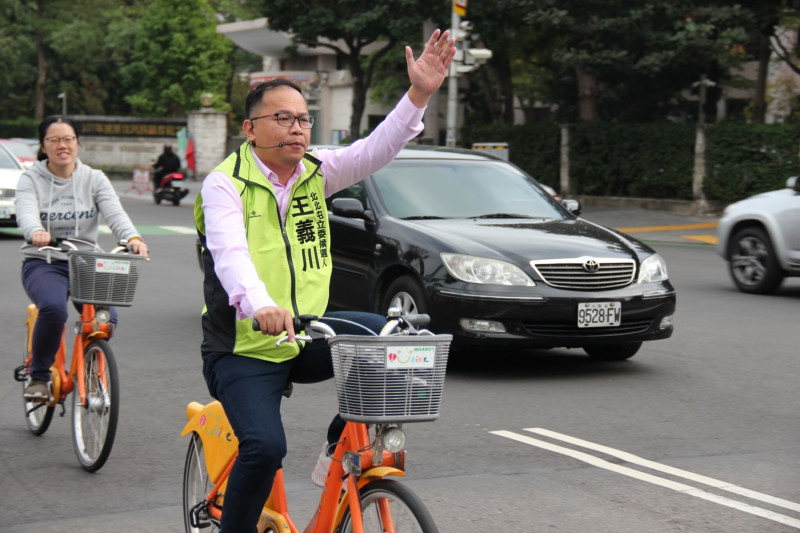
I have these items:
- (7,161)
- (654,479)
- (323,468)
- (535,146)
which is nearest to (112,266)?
(323,468)

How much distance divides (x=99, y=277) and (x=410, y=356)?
312cm

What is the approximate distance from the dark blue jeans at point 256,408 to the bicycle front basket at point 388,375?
0.48 m

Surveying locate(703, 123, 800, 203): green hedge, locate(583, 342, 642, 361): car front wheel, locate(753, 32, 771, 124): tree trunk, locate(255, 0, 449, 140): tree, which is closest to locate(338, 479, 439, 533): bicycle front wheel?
locate(583, 342, 642, 361): car front wheel

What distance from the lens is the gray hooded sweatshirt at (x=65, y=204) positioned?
6.38 m

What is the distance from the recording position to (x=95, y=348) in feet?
19.8

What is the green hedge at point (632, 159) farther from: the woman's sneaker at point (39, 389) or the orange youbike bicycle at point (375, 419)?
the orange youbike bicycle at point (375, 419)

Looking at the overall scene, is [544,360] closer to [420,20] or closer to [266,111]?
[266,111]

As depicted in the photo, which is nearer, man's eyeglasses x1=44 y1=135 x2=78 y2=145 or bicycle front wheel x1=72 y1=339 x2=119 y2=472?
bicycle front wheel x1=72 y1=339 x2=119 y2=472

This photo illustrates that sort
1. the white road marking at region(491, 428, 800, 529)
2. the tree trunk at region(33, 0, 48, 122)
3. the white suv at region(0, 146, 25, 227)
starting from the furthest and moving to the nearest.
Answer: the tree trunk at region(33, 0, 48, 122) < the white suv at region(0, 146, 25, 227) < the white road marking at region(491, 428, 800, 529)

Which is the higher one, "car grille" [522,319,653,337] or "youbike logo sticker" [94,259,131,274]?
"youbike logo sticker" [94,259,131,274]

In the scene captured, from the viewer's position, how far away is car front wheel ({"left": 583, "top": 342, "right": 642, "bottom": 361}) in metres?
9.12

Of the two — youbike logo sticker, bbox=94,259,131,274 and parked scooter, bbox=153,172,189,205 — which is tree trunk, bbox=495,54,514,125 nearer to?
parked scooter, bbox=153,172,189,205

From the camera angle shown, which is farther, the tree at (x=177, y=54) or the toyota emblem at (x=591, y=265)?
the tree at (x=177, y=54)

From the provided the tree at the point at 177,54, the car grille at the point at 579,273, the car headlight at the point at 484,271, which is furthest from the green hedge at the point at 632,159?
→ the tree at the point at 177,54
